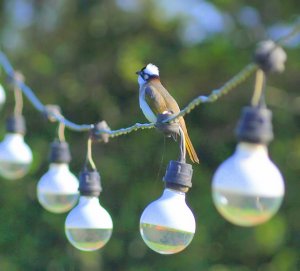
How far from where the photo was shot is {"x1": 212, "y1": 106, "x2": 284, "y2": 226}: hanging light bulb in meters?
1.40

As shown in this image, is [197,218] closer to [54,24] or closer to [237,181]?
[54,24]

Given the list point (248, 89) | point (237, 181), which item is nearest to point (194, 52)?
point (248, 89)

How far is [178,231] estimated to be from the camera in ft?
5.89

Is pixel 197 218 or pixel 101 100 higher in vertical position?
pixel 101 100

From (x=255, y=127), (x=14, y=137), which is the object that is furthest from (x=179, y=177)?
(x=14, y=137)

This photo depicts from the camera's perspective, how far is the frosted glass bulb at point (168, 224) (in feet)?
5.86

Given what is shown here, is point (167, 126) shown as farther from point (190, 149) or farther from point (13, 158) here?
point (13, 158)

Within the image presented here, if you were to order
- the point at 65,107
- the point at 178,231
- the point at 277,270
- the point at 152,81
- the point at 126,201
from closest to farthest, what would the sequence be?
the point at 178,231 → the point at 152,81 → the point at 277,270 → the point at 126,201 → the point at 65,107

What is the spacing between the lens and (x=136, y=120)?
5.66m

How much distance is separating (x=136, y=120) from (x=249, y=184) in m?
4.27

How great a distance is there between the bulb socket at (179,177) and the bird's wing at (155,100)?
0.56 meters

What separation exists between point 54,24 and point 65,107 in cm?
67

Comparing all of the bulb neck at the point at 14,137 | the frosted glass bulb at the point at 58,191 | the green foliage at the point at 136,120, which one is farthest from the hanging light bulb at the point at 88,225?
the green foliage at the point at 136,120

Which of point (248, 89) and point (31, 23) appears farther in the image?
point (31, 23)
